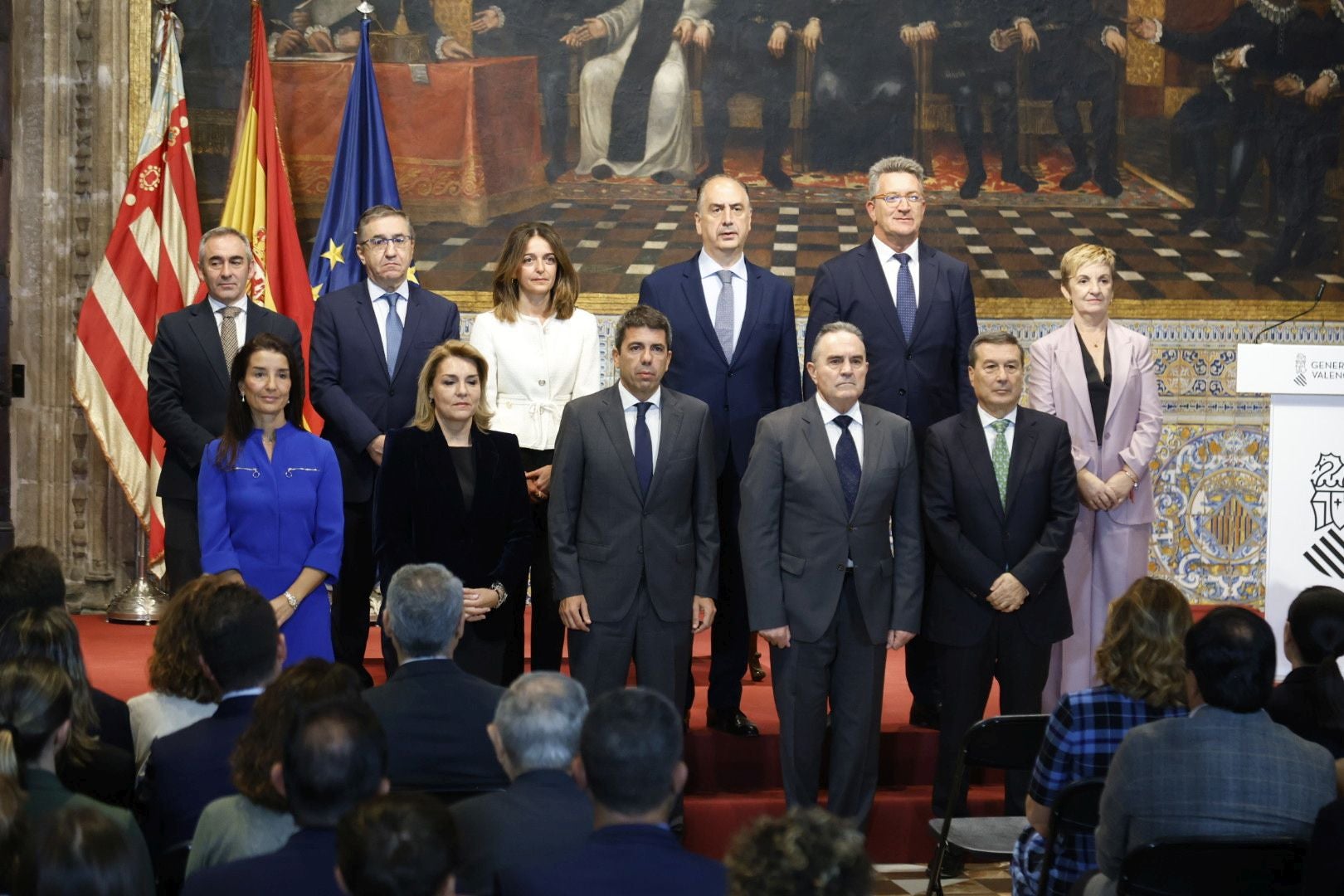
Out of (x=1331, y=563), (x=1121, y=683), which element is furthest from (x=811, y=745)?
(x=1331, y=563)

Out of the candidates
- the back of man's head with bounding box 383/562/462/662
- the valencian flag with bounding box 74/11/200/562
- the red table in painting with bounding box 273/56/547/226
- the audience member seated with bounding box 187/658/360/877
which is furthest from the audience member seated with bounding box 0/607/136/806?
the red table in painting with bounding box 273/56/547/226

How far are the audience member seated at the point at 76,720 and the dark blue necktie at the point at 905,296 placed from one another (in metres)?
3.17

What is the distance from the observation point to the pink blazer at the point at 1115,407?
5.73 m

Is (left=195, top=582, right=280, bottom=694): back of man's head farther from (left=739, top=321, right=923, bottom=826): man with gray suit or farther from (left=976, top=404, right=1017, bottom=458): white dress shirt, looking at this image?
(left=976, top=404, right=1017, bottom=458): white dress shirt

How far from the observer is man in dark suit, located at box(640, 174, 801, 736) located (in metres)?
5.52

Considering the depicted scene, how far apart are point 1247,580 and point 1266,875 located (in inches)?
228

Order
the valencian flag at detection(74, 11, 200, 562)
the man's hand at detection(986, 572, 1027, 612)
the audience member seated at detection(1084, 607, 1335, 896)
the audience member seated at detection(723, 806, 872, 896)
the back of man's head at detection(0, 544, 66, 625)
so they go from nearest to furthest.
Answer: the audience member seated at detection(723, 806, 872, 896)
the audience member seated at detection(1084, 607, 1335, 896)
the back of man's head at detection(0, 544, 66, 625)
the man's hand at detection(986, 572, 1027, 612)
the valencian flag at detection(74, 11, 200, 562)

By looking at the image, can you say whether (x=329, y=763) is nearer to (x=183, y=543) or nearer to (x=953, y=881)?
(x=953, y=881)

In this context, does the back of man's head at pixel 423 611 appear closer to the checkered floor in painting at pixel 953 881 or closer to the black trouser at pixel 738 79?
the checkered floor in painting at pixel 953 881

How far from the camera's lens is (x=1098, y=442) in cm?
579

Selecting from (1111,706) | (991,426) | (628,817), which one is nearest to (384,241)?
(991,426)

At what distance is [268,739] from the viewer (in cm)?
287

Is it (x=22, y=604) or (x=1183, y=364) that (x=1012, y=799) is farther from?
(x=1183, y=364)

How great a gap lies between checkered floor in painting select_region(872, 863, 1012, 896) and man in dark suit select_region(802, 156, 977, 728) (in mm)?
647
